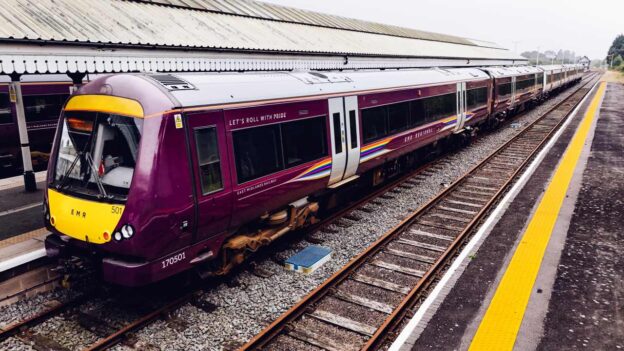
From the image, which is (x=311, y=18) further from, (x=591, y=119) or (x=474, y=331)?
(x=474, y=331)

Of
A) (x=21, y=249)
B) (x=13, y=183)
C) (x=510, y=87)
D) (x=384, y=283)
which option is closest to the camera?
(x=21, y=249)

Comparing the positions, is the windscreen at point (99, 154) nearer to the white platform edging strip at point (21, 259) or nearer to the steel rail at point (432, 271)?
the white platform edging strip at point (21, 259)

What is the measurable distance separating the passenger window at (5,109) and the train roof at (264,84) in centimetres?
1077

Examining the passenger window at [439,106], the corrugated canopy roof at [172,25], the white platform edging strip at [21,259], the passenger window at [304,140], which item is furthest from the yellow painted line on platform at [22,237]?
the passenger window at [439,106]

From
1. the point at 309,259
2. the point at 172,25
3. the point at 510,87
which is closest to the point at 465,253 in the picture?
the point at 309,259

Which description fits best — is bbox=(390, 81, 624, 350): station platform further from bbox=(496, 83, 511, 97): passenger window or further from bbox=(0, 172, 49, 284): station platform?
bbox=(496, 83, 511, 97): passenger window

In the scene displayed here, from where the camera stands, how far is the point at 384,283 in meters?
7.54

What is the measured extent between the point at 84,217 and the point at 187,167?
1573 millimetres

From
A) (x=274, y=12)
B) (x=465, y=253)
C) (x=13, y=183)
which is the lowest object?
(x=465, y=253)

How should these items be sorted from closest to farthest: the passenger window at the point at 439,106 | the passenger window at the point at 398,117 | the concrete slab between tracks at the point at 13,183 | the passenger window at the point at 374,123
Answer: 1. the passenger window at the point at 374,123
2. the concrete slab between tracks at the point at 13,183
3. the passenger window at the point at 398,117
4. the passenger window at the point at 439,106

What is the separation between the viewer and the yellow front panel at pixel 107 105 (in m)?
6.00

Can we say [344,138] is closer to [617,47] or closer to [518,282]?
A: [518,282]

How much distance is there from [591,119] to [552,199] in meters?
19.4

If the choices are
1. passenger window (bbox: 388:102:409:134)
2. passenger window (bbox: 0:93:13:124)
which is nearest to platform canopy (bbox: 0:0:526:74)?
passenger window (bbox: 388:102:409:134)
